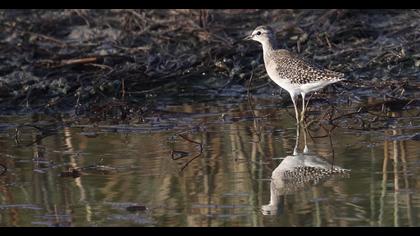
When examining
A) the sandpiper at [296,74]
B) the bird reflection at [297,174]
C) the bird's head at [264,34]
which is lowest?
the bird reflection at [297,174]

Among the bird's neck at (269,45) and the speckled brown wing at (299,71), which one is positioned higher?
the bird's neck at (269,45)

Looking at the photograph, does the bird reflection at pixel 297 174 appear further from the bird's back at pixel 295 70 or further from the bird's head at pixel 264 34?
the bird's head at pixel 264 34

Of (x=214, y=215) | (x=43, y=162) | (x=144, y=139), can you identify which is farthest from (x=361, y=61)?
(x=214, y=215)

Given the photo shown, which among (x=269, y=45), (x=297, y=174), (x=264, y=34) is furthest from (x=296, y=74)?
(x=297, y=174)

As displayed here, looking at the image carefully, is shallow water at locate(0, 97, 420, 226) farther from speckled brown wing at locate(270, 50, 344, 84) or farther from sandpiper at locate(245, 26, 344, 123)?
speckled brown wing at locate(270, 50, 344, 84)

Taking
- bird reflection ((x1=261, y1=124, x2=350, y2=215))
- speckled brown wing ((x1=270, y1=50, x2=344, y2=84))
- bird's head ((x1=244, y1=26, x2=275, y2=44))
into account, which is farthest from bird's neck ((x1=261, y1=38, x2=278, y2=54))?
bird reflection ((x1=261, y1=124, x2=350, y2=215))

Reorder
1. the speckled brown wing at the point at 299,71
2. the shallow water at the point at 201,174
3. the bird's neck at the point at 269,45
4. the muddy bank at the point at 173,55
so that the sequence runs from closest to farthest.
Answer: the shallow water at the point at 201,174
the speckled brown wing at the point at 299,71
the bird's neck at the point at 269,45
the muddy bank at the point at 173,55

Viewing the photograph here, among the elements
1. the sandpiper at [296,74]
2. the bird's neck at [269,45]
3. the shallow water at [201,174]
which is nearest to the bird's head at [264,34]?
the bird's neck at [269,45]

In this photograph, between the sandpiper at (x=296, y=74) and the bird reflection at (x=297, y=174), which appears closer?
the bird reflection at (x=297, y=174)

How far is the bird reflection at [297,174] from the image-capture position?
7549mm

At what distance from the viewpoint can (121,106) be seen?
36.7ft

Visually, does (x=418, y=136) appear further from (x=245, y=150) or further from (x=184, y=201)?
(x=184, y=201)

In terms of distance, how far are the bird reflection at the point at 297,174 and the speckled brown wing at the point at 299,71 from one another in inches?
67.2

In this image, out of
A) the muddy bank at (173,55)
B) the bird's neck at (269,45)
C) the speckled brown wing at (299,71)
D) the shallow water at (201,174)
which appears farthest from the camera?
the muddy bank at (173,55)
